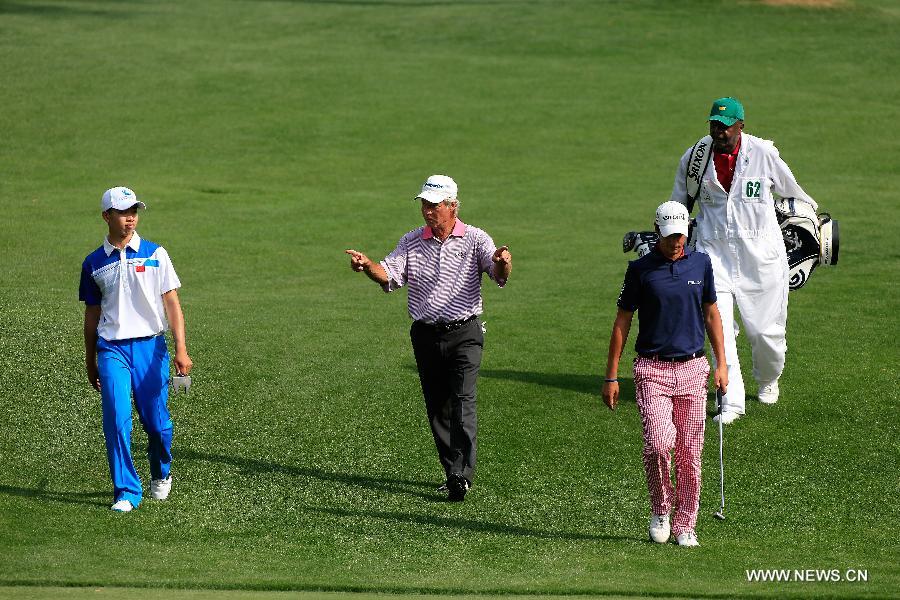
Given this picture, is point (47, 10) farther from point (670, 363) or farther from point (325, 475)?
point (670, 363)

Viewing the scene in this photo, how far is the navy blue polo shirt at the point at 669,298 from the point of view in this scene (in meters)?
8.65

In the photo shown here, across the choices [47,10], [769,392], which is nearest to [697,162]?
[769,392]

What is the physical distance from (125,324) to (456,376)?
2.22m

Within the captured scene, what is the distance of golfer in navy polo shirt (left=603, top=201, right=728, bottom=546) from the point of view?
28.3 feet

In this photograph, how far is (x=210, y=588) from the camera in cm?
798

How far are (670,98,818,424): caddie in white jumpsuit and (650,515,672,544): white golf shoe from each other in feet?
10.0

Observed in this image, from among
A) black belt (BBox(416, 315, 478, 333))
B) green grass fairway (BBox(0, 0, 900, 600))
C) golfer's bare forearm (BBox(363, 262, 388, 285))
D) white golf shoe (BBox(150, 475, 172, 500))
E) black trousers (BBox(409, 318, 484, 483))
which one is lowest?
green grass fairway (BBox(0, 0, 900, 600))

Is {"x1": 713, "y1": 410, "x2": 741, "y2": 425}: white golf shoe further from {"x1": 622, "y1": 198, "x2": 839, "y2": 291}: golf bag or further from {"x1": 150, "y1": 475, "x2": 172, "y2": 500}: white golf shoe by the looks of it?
{"x1": 150, "y1": 475, "x2": 172, "y2": 500}: white golf shoe

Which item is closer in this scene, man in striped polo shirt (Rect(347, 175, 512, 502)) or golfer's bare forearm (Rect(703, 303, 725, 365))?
golfer's bare forearm (Rect(703, 303, 725, 365))

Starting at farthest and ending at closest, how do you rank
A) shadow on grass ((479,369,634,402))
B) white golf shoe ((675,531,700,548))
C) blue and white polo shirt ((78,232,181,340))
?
shadow on grass ((479,369,634,402)) < blue and white polo shirt ((78,232,181,340)) < white golf shoe ((675,531,700,548))

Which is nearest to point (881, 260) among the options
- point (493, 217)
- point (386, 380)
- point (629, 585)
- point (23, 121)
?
point (493, 217)

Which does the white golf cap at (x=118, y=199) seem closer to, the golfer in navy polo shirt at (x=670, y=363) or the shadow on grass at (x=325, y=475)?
the shadow on grass at (x=325, y=475)
